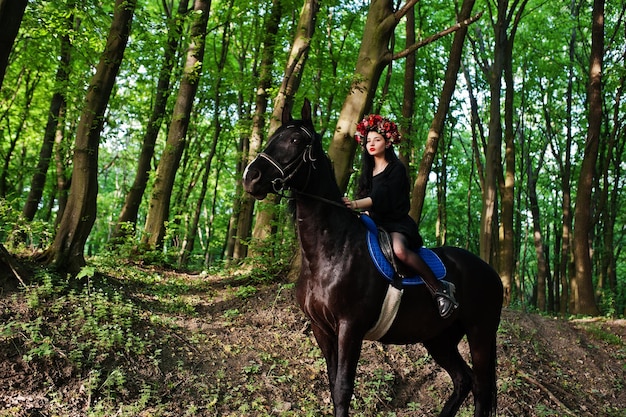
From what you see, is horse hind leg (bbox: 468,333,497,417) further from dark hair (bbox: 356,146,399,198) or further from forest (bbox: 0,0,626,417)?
dark hair (bbox: 356,146,399,198)

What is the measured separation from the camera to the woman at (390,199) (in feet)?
14.3

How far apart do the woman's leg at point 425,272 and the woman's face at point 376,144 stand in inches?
30.1

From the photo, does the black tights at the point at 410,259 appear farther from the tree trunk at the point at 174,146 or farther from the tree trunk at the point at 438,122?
the tree trunk at the point at 174,146

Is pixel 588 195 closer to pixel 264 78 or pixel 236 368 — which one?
pixel 264 78

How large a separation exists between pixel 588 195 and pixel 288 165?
1321cm

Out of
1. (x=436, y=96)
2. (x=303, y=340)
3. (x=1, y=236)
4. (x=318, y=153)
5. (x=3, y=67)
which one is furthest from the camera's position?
(x=436, y=96)

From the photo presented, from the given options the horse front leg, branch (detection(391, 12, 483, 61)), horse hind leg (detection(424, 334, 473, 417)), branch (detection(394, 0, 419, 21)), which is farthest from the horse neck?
branch (detection(394, 0, 419, 21))

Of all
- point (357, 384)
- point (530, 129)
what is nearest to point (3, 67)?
point (357, 384)

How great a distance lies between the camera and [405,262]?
4.32 meters

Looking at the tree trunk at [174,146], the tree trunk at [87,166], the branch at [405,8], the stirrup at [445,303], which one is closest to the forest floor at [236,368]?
the tree trunk at [87,166]

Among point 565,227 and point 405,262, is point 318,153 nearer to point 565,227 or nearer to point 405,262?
point 405,262

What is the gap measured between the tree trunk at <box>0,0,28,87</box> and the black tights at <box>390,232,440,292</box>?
5292 mm

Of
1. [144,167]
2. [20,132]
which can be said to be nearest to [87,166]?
[144,167]

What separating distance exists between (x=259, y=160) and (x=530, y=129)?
2311 centimetres
